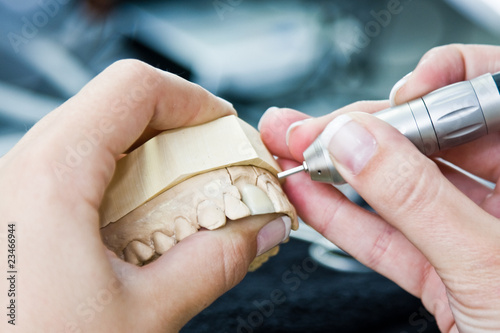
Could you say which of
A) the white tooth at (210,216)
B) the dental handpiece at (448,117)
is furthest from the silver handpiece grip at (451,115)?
the white tooth at (210,216)

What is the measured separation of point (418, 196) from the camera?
0.65 meters

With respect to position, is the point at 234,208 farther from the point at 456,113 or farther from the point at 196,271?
the point at 456,113

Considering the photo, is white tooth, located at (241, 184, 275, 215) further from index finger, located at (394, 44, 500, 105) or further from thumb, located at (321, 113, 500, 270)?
index finger, located at (394, 44, 500, 105)

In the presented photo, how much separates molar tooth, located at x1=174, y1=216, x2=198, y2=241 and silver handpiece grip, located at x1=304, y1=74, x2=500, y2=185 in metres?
0.24

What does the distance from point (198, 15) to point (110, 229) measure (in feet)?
2.51

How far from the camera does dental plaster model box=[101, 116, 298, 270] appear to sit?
73cm

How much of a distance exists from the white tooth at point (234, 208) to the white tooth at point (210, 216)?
0.04ft

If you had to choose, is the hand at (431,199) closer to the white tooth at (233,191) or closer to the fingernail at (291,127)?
the fingernail at (291,127)

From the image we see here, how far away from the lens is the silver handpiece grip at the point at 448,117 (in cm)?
72

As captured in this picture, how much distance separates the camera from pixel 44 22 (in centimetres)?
125

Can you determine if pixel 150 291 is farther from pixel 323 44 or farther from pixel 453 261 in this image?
pixel 323 44

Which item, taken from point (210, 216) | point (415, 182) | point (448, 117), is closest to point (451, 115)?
point (448, 117)

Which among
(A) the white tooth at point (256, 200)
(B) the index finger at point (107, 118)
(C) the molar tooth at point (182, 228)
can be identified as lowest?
(A) the white tooth at point (256, 200)

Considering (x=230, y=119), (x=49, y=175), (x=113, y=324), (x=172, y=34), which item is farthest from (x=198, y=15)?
(x=113, y=324)
